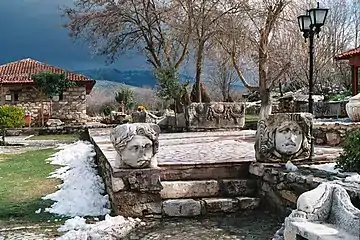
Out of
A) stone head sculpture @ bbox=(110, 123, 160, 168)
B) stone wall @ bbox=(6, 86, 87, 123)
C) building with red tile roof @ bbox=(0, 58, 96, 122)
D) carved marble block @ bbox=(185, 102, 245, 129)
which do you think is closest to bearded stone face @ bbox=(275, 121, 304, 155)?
stone head sculpture @ bbox=(110, 123, 160, 168)

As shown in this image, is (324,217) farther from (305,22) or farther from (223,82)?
(223,82)

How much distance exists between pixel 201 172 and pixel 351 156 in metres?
1.77

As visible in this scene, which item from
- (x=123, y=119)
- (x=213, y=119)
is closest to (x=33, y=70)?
(x=123, y=119)

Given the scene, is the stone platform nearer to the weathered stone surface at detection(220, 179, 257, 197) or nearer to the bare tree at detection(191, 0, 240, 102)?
the weathered stone surface at detection(220, 179, 257, 197)

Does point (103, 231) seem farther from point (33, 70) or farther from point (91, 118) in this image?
point (33, 70)

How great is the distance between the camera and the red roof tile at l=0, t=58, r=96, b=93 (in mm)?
30509

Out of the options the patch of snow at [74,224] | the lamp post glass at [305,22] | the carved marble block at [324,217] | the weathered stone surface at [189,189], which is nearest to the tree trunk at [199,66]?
the lamp post glass at [305,22]

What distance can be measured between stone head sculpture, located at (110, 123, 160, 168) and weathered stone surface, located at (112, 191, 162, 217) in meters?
0.32

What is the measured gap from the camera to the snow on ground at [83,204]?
4727 mm

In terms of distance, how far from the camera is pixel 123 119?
82.4 feet

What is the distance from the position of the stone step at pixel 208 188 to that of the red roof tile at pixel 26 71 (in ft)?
84.2

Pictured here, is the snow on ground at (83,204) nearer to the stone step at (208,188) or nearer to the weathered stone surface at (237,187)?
the stone step at (208,188)

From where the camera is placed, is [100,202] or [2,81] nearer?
[100,202]

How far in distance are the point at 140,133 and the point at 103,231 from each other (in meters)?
1.16
